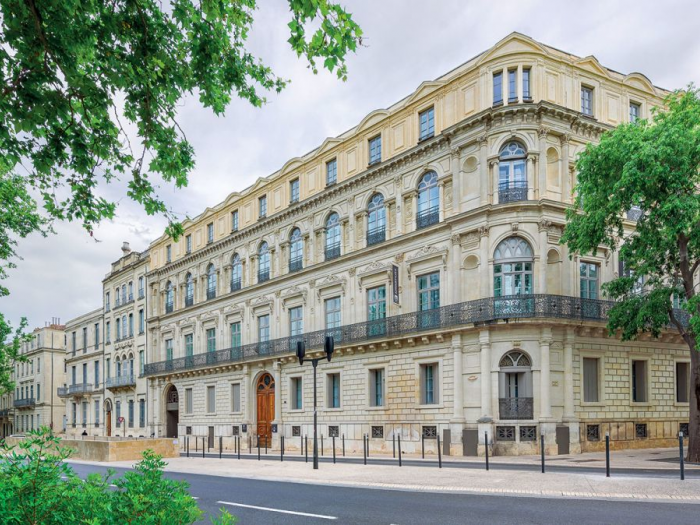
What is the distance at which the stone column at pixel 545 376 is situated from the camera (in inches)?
985

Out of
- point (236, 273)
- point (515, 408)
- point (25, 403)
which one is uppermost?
point (236, 273)

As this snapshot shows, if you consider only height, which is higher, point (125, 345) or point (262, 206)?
point (262, 206)

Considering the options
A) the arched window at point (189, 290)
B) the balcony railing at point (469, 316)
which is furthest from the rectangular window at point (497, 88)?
the arched window at point (189, 290)

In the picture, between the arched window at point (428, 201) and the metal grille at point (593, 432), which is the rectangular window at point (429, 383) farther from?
the arched window at point (428, 201)

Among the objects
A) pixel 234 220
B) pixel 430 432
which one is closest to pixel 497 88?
pixel 430 432

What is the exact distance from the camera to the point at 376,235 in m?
32.4

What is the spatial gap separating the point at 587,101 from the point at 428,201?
764 cm

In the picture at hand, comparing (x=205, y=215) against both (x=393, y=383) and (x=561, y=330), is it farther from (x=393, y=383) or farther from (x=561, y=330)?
(x=561, y=330)

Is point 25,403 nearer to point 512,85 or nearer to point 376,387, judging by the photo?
point 376,387

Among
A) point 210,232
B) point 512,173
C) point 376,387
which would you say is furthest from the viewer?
point 210,232

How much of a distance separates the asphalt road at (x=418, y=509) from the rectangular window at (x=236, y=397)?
88.8ft

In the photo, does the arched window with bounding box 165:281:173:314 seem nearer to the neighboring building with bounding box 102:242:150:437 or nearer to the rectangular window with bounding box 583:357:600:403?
the neighboring building with bounding box 102:242:150:437

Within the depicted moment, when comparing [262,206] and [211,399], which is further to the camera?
[211,399]

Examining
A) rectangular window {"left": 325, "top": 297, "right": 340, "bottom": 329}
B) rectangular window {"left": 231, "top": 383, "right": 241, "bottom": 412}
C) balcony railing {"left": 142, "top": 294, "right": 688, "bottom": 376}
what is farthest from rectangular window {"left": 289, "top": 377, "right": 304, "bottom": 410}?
rectangular window {"left": 231, "top": 383, "right": 241, "bottom": 412}
